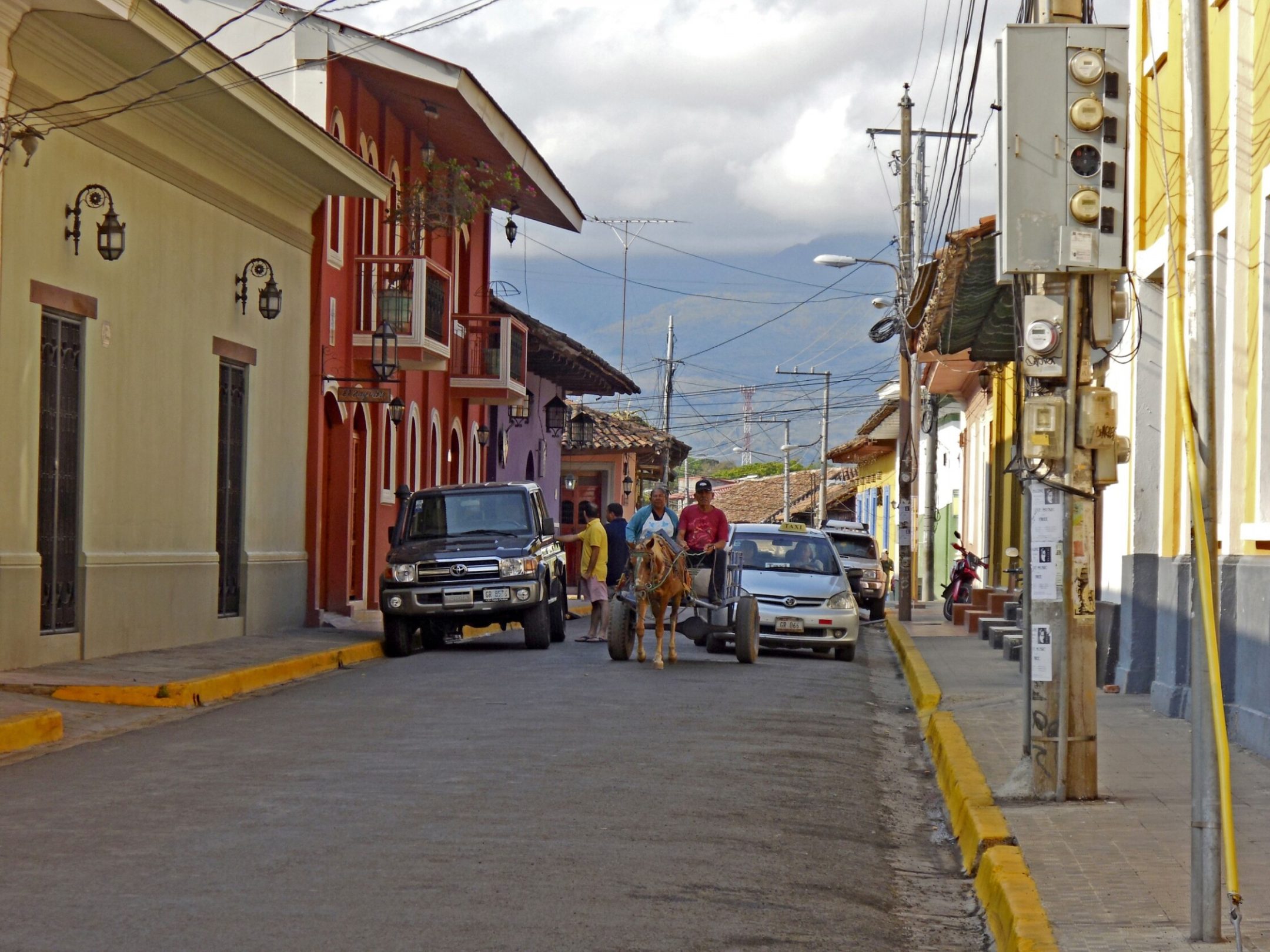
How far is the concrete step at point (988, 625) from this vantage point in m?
22.3

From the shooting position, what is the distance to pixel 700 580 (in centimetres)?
1827

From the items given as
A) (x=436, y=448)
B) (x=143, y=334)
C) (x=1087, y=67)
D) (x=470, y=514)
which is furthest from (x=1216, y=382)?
(x=436, y=448)

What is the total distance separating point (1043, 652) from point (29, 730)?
6.50 m

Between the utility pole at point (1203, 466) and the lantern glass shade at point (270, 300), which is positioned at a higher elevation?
the lantern glass shade at point (270, 300)

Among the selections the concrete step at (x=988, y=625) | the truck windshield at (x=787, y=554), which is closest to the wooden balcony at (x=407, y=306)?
the truck windshield at (x=787, y=554)

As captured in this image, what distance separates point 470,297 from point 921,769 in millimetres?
24807

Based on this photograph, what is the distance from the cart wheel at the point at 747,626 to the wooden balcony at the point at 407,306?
889 cm

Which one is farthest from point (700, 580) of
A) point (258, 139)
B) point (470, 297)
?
point (470, 297)

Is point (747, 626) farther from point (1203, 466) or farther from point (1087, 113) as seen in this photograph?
point (1203, 466)

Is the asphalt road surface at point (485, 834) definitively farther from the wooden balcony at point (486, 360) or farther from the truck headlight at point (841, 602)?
the wooden balcony at point (486, 360)

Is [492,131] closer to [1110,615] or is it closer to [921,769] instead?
[1110,615]

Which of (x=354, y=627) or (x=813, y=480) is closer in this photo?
(x=354, y=627)

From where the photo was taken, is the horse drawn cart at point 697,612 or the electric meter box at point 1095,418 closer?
the electric meter box at point 1095,418

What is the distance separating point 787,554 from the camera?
69.9 ft
